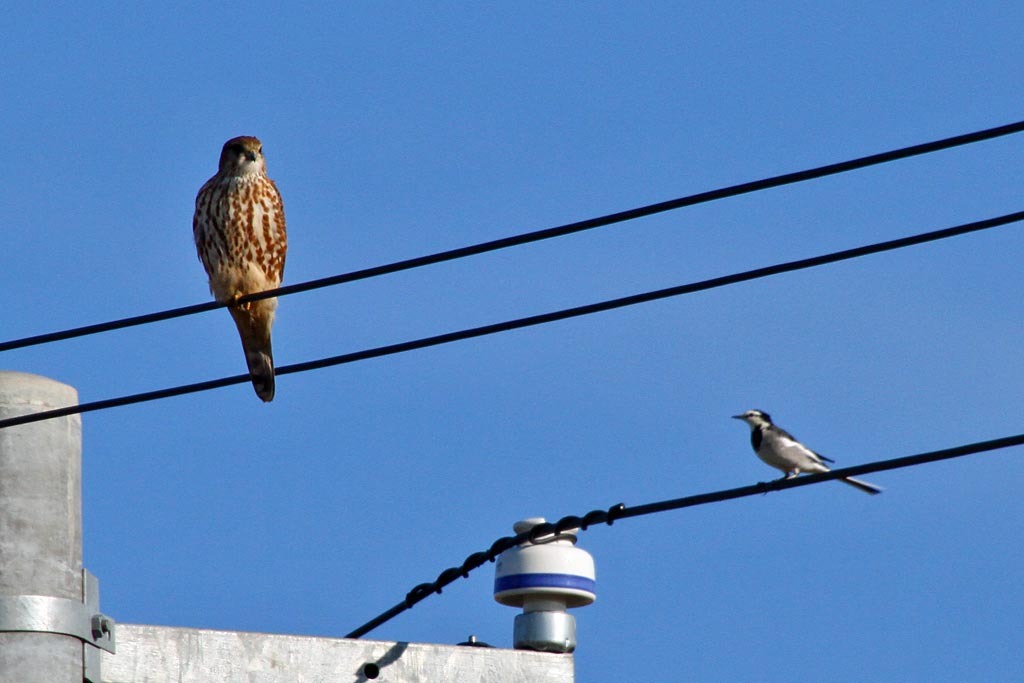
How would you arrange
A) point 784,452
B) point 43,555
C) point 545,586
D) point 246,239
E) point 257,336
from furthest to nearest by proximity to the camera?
point 784,452 → point 257,336 → point 246,239 → point 545,586 → point 43,555

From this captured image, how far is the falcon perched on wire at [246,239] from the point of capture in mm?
9195

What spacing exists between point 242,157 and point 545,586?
3.20 metres

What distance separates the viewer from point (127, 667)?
6.15m

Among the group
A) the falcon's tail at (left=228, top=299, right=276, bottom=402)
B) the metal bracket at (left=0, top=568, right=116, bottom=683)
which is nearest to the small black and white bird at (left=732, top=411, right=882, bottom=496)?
the falcon's tail at (left=228, top=299, right=276, bottom=402)

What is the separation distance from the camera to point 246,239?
9.20 metres

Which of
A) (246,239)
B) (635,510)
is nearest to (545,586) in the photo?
(635,510)

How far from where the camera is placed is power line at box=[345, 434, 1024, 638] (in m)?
5.85

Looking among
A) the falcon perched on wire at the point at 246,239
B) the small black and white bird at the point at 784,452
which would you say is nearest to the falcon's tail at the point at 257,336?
the falcon perched on wire at the point at 246,239

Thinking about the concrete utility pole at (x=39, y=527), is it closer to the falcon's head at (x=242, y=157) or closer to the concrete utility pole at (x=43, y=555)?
the concrete utility pole at (x=43, y=555)

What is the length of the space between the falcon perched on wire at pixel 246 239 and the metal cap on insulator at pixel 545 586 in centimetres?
218

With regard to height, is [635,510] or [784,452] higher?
[784,452]

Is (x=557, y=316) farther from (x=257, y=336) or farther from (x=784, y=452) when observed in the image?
(x=784, y=452)

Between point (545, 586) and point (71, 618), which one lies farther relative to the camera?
point (545, 586)

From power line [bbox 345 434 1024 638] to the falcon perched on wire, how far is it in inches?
78.1
